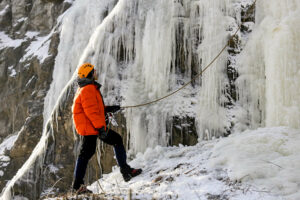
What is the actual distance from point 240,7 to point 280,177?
3829mm

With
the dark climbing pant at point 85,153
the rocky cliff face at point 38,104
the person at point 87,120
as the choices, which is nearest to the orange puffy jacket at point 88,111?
the person at point 87,120

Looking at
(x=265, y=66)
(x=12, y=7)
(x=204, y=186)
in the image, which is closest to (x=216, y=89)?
(x=265, y=66)

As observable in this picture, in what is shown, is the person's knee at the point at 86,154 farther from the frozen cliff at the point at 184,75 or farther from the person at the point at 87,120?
the frozen cliff at the point at 184,75

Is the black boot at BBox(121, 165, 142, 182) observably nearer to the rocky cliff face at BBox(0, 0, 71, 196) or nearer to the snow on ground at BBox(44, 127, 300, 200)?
the snow on ground at BBox(44, 127, 300, 200)

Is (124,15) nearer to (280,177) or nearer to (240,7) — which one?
(240,7)

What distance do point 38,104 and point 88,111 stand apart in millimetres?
7755

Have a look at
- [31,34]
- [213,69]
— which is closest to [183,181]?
[213,69]

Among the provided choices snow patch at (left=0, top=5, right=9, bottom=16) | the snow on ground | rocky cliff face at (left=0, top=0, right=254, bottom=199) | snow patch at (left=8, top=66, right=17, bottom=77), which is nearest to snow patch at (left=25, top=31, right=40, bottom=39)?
rocky cliff face at (left=0, top=0, right=254, bottom=199)

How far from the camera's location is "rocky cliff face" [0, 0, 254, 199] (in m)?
5.84

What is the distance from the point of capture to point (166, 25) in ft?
19.2

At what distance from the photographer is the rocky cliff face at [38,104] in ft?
19.2

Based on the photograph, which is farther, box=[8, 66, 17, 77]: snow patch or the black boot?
box=[8, 66, 17, 77]: snow patch

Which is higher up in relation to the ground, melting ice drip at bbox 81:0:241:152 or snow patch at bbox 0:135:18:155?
melting ice drip at bbox 81:0:241:152

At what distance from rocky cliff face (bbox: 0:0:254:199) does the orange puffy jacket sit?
1.30 metres
